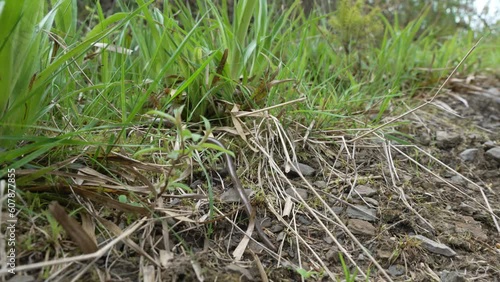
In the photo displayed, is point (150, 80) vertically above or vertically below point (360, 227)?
above

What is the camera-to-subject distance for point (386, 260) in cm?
118

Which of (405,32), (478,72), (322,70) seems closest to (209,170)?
(322,70)

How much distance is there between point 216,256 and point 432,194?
30.4 inches

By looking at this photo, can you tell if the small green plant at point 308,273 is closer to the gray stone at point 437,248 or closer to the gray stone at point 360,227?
the gray stone at point 360,227

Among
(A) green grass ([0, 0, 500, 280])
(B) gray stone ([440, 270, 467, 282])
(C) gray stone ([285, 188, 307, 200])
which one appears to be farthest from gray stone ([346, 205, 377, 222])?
(A) green grass ([0, 0, 500, 280])

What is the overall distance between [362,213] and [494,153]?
0.81 metres

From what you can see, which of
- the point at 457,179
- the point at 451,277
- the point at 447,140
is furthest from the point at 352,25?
the point at 451,277

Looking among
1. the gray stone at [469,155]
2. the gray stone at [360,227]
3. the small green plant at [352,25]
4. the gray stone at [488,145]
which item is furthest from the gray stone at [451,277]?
the small green plant at [352,25]

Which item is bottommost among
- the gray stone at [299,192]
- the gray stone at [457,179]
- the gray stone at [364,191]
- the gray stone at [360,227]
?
the gray stone at [457,179]

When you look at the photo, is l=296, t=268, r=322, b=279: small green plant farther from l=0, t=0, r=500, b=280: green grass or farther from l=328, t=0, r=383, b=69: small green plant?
l=328, t=0, r=383, b=69: small green plant

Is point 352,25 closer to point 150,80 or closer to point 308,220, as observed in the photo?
point 150,80

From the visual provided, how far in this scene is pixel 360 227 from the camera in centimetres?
127

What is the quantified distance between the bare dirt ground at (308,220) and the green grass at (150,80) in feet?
0.27

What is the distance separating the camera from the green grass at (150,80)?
106 centimetres
